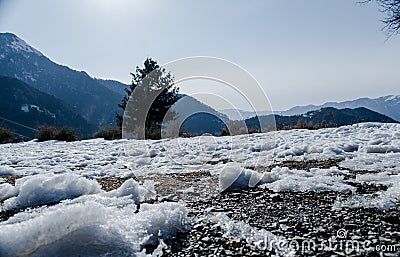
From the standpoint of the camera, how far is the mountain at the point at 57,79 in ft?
397

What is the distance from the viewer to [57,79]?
132625 millimetres

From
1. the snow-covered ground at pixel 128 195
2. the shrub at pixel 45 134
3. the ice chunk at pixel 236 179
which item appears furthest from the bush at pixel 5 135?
the ice chunk at pixel 236 179

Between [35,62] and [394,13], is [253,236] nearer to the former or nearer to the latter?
[394,13]

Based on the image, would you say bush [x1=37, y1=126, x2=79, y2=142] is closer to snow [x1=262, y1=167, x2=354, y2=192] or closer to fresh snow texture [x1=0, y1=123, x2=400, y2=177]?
fresh snow texture [x1=0, y1=123, x2=400, y2=177]

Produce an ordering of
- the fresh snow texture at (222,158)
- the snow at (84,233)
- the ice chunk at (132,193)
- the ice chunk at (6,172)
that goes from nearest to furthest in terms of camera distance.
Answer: the snow at (84,233) < the ice chunk at (132,193) < the fresh snow texture at (222,158) < the ice chunk at (6,172)

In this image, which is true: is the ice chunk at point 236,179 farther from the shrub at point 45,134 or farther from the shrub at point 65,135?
the shrub at point 45,134

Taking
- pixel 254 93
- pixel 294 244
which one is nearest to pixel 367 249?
pixel 294 244

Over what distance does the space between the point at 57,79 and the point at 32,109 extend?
62648 millimetres

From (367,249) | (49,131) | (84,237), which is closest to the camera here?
(367,249)

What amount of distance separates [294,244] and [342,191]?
1290 millimetres

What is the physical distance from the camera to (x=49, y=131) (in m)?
12.4

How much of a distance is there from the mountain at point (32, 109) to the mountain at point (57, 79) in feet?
95.5

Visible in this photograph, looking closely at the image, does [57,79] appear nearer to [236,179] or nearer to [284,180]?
[236,179]

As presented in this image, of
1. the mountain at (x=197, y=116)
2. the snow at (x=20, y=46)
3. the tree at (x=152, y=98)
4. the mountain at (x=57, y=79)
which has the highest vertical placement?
the snow at (x=20, y=46)
